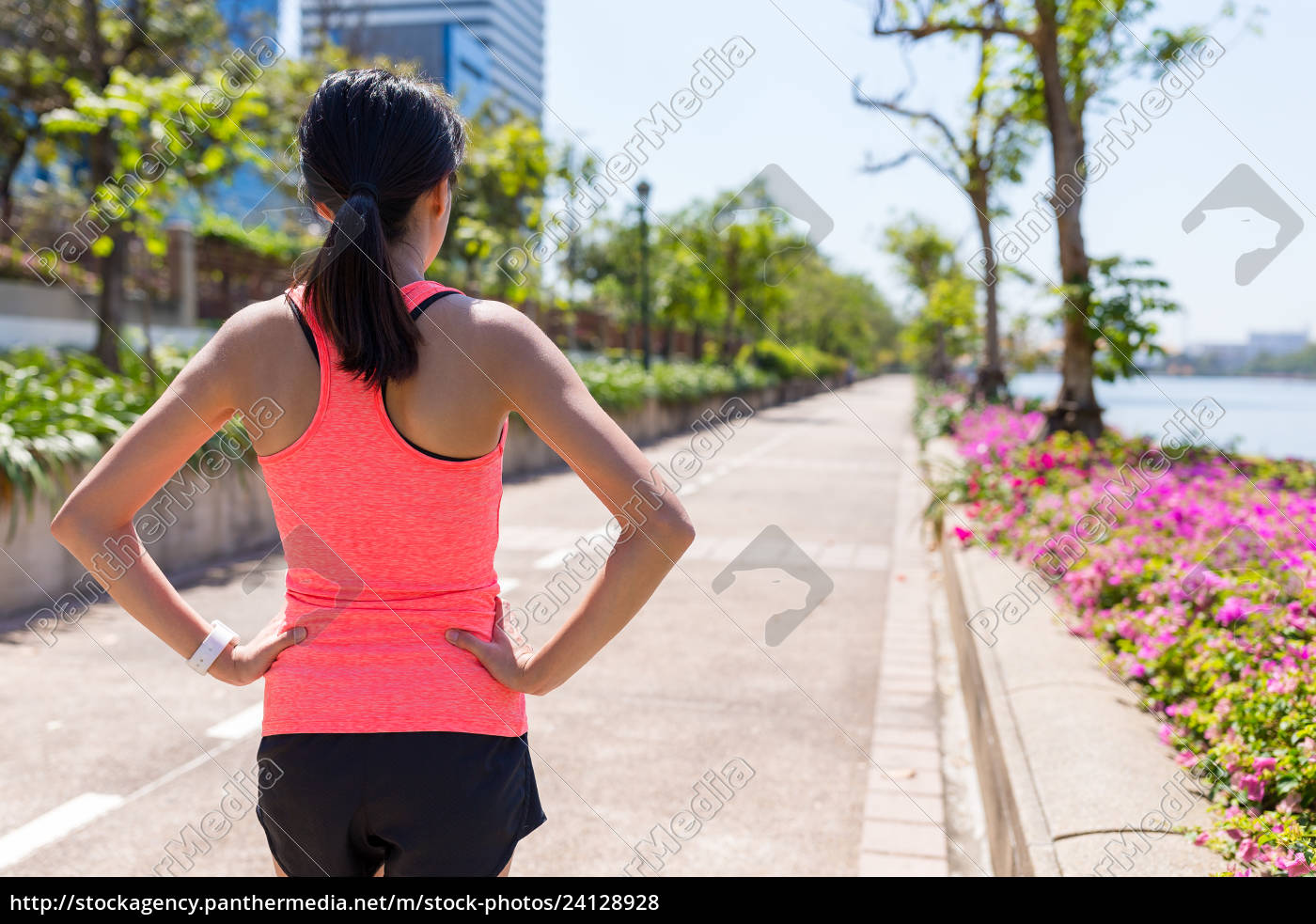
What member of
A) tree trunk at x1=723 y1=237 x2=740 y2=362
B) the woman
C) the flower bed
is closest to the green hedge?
the flower bed

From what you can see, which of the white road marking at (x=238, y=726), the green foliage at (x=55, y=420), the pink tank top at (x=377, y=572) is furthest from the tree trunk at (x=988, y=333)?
the pink tank top at (x=377, y=572)

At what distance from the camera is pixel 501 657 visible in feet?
4.82

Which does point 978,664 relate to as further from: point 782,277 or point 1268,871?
point 782,277

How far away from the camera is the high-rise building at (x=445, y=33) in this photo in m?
34.4

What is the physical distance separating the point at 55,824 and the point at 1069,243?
31.3ft

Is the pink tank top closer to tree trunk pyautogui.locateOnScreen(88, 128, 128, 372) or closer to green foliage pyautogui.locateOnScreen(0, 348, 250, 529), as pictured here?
green foliage pyautogui.locateOnScreen(0, 348, 250, 529)

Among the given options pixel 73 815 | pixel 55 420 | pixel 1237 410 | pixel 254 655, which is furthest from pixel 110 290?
pixel 1237 410

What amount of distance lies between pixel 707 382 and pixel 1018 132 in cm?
1192

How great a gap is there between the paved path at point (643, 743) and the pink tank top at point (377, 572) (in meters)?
2.15

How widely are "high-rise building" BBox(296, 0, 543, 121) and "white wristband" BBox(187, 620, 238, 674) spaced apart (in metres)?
16.1

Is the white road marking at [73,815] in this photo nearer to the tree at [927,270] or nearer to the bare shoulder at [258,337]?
the bare shoulder at [258,337]

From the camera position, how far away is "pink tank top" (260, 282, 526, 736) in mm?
1392

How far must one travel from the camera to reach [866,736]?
4727mm

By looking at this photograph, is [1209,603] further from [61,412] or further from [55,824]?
[61,412]
